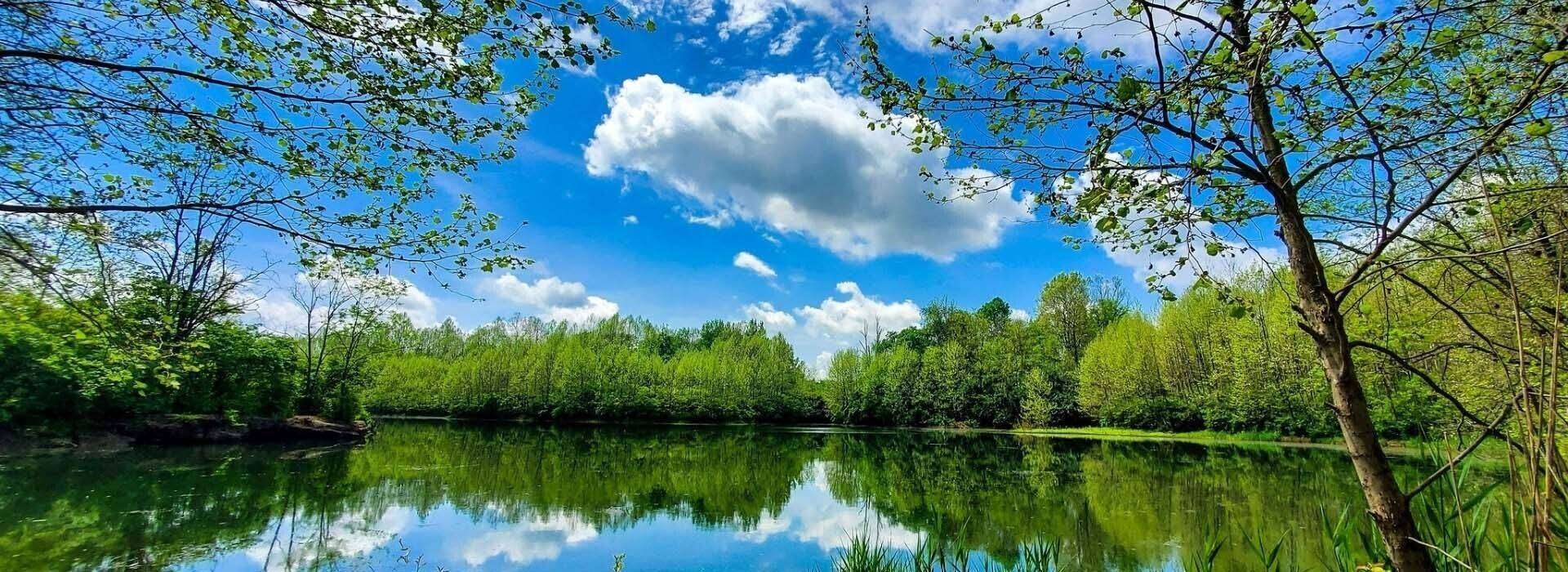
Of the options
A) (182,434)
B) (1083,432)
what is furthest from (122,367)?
(1083,432)

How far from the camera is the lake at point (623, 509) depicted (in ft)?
32.2

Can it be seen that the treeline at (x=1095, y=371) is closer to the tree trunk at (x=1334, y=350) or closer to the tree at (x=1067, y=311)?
the tree at (x=1067, y=311)

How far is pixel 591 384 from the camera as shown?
188 ft

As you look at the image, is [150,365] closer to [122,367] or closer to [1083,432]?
[122,367]

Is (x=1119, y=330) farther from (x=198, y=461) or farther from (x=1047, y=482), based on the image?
(x=198, y=461)

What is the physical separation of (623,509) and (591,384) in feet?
149

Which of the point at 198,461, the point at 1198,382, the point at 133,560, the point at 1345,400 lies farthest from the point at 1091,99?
the point at 1198,382

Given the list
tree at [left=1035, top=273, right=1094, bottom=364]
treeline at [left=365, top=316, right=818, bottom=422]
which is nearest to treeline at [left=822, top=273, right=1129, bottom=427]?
tree at [left=1035, top=273, right=1094, bottom=364]

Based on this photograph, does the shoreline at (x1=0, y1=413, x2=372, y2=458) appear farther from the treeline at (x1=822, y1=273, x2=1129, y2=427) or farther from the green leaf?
the treeline at (x1=822, y1=273, x2=1129, y2=427)

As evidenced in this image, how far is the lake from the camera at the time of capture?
9812 mm

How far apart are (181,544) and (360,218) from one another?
854cm

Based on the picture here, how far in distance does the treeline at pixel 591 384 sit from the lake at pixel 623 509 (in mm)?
32938

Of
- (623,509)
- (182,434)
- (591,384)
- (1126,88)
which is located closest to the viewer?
(1126,88)

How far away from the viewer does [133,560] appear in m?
8.65
